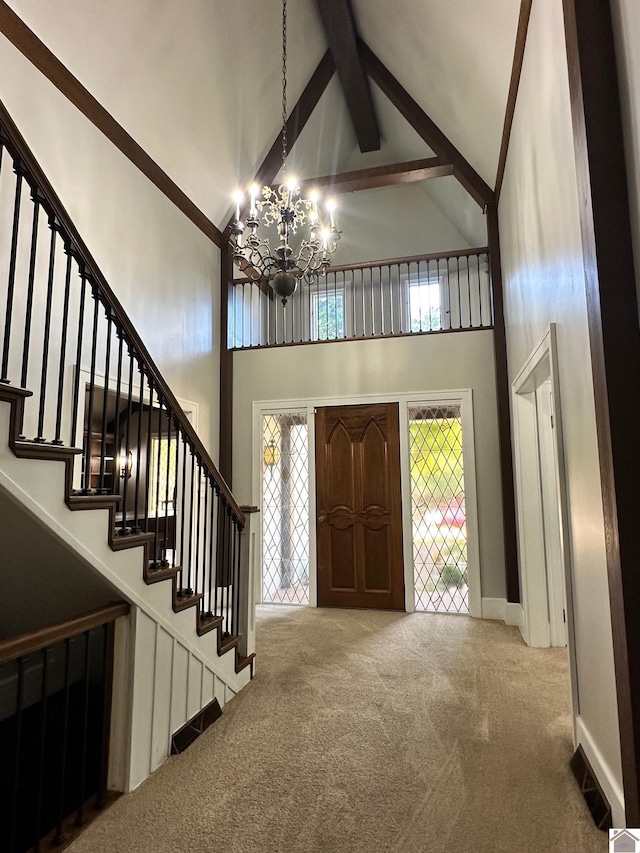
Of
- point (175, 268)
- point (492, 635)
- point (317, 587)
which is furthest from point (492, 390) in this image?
point (175, 268)

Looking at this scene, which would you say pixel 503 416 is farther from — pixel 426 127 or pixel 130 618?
pixel 130 618

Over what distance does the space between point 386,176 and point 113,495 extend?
487cm

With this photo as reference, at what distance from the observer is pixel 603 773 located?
2010 mm

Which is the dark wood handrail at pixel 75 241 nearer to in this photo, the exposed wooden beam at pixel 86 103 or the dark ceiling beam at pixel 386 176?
the exposed wooden beam at pixel 86 103

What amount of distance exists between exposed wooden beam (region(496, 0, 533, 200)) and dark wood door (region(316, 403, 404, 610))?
2483 millimetres

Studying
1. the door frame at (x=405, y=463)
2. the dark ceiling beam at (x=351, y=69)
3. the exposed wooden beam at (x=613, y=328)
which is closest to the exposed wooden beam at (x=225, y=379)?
the door frame at (x=405, y=463)

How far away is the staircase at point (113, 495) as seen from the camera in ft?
6.04

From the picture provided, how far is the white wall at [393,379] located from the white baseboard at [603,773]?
2.58 m

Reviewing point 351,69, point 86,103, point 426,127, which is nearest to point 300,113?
point 351,69

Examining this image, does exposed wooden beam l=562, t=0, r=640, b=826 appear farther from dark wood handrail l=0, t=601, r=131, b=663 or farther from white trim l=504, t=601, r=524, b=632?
white trim l=504, t=601, r=524, b=632

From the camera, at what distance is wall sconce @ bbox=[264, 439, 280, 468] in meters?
5.69

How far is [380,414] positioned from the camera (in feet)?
17.6

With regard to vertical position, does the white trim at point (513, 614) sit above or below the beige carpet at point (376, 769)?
above

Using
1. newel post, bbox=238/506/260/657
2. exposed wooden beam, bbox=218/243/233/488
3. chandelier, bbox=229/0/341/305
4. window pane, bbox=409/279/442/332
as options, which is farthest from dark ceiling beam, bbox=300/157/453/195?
newel post, bbox=238/506/260/657
